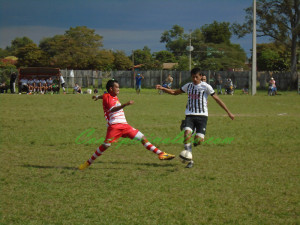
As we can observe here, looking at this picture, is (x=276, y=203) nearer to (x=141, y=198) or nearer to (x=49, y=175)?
(x=141, y=198)

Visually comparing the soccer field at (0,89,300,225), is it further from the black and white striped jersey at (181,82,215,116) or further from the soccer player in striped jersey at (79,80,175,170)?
the black and white striped jersey at (181,82,215,116)

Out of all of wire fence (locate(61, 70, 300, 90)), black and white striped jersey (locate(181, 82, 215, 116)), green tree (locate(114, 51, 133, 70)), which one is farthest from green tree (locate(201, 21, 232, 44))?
black and white striped jersey (locate(181, 82, 215, 116))

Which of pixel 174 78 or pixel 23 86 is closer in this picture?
pixel 23 86

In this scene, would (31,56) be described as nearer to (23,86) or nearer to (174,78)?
(174,78)

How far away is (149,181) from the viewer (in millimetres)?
7445

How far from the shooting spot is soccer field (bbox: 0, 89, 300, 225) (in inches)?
221

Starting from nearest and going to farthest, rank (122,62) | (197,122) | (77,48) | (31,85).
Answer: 1. (197,122)
2. (31,85)
3. (77,48)
4. (122,62)

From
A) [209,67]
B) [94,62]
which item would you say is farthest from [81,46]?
[209,67]

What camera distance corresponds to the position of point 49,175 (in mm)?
8008

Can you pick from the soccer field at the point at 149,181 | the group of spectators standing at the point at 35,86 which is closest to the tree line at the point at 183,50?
the group of spectators standing at the point at 35,86

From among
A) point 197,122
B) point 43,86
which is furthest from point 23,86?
point 197,122

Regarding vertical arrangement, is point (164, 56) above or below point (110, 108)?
above

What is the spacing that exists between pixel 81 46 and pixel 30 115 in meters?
70.1

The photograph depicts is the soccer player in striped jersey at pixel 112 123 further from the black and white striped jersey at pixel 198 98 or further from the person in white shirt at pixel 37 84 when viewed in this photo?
the person in white shirt at pixel 37 84
